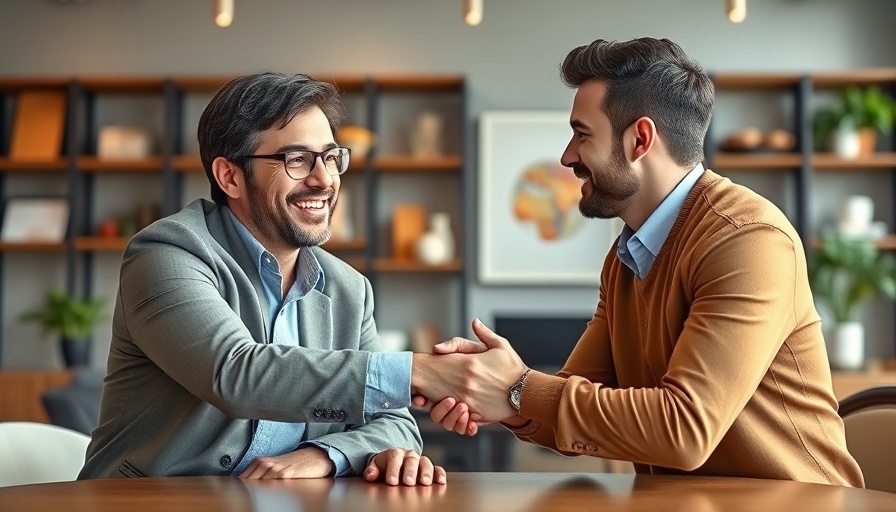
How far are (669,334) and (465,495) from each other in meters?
0.56

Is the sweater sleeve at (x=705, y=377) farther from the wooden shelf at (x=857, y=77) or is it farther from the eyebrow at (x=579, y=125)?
the wooden shelf at (x=857, y=77)

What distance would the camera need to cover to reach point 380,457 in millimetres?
1835

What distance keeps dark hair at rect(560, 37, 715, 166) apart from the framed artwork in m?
4.05

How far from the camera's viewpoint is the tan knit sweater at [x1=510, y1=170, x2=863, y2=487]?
1.69 meters

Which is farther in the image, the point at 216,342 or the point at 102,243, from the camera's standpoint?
the point at 102,243

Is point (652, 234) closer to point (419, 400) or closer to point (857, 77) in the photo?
point (419, 400)

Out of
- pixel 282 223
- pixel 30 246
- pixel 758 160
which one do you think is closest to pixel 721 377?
pixel 282 223

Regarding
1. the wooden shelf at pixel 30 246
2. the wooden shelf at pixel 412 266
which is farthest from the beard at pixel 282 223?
the wooden shelf at pixel 30 246

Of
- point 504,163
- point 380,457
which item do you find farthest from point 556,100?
point 380,457

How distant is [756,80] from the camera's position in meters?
5.93

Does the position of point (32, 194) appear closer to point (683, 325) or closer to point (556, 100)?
point (556, 100)

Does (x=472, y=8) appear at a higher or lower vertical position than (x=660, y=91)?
higher

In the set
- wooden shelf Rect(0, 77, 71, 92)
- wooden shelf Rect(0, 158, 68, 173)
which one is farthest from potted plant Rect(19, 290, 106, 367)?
wooden shelf Rect(0, 77, 71, 92)

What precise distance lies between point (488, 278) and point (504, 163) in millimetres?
681
